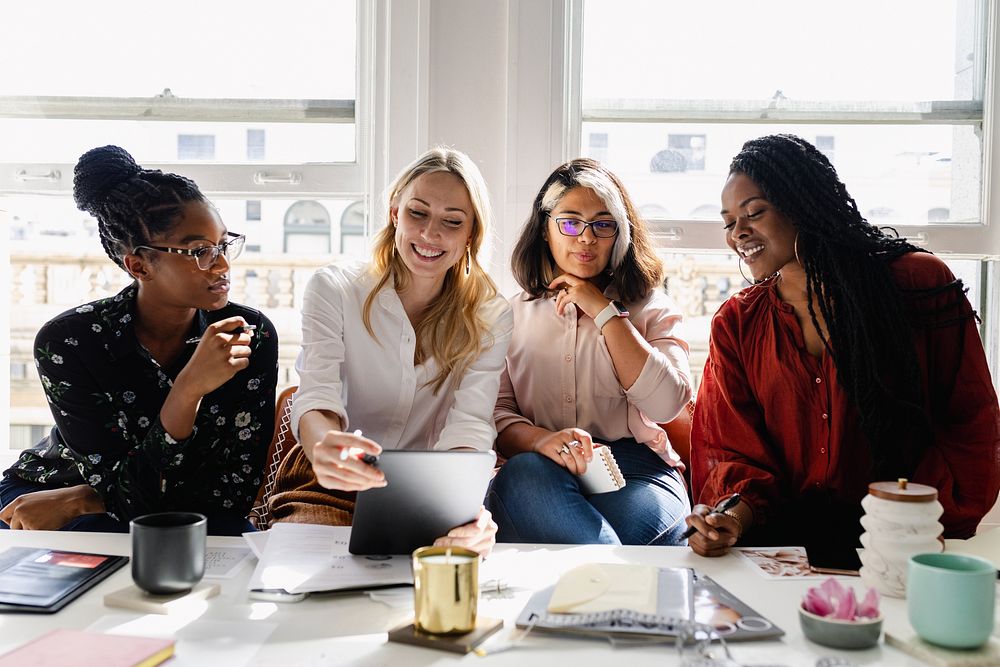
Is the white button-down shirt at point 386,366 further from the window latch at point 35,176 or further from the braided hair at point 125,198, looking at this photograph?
the window latch at point 35,176

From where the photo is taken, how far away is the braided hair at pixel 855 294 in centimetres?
177

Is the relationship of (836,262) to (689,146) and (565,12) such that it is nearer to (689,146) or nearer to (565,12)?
(689,146)

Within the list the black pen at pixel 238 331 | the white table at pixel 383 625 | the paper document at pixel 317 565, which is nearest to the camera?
the white table at pixel 383 625

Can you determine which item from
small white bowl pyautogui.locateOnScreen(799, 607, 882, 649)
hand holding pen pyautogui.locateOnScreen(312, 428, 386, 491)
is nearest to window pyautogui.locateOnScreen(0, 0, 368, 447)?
hand holding pen pyautogui.locateOnScreen(312, 428, 386, 491)

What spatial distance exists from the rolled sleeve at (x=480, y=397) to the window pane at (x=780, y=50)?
3.09 feet

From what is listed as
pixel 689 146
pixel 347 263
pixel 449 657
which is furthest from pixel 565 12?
pixel 449 657

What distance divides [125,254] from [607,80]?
1439 millimetres

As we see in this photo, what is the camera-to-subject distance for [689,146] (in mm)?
2609

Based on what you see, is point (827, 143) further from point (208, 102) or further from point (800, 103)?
Answer: point (208, 102)

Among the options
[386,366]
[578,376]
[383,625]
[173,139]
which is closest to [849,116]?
[578,376]

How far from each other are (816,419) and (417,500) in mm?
929

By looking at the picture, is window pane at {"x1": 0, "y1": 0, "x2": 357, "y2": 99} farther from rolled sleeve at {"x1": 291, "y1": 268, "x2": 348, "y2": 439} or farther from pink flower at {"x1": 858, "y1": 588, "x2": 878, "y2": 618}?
pink flower at {"x1": 858, "y1": 588, "x2": 878, "y2": 618}

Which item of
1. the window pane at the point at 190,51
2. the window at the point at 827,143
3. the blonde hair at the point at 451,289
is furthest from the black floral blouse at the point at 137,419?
the window at the point at 827,143

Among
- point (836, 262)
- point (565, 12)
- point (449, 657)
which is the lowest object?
point (449, 657)
